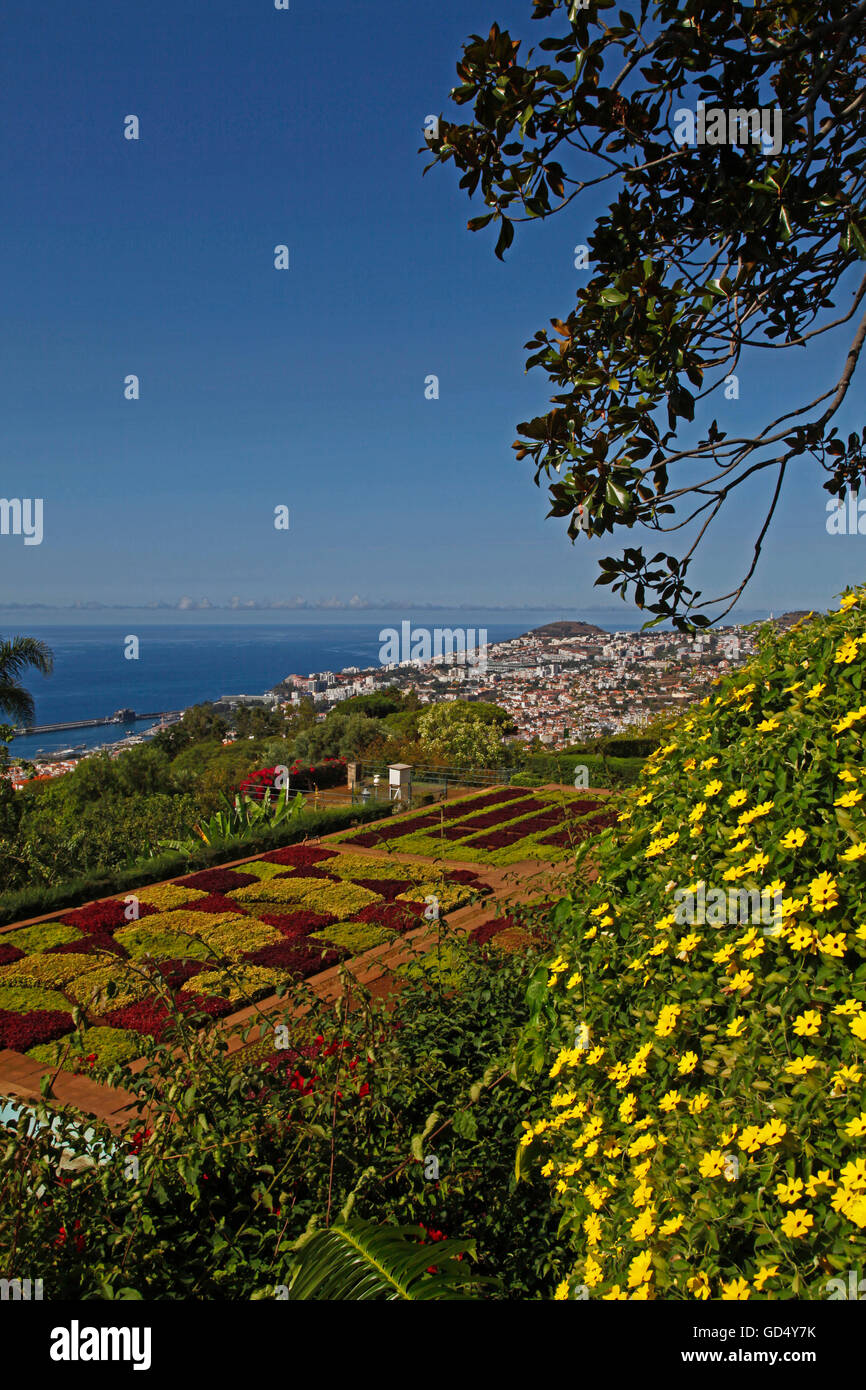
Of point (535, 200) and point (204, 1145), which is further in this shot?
point (535, 200)

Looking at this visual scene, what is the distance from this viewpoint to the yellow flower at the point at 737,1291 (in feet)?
3.75

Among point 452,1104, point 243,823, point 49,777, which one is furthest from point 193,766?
point 452,1104

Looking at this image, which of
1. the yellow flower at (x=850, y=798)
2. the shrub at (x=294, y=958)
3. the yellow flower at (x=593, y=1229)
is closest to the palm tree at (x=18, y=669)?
the shrub at (x=294, y=958)

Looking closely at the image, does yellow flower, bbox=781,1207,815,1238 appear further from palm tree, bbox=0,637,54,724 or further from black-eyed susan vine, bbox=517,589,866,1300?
palm tree, bbox=0,637,54,724

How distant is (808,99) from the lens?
234 cm

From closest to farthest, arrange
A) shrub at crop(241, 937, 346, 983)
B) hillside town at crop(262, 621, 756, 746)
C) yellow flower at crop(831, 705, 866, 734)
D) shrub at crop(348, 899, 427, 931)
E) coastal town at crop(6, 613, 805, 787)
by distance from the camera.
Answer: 1. yellow flower at crop(831, 705, 866, 734)
2. coastal town at crop(6, 613, 805, 787)
3. hillside town at crop(262, 621, 756, 746)
4. shrub at crop(241, 937, 346, 983)
5. shrub at crop(348, 899, 427, 931)

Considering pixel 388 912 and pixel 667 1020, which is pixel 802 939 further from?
pixel 388 912

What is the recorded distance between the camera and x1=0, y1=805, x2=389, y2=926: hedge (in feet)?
32.9

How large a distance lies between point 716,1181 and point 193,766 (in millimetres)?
30093

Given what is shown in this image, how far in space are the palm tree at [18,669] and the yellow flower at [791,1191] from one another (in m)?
16.9

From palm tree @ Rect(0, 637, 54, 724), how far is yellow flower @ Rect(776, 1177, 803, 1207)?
55.6 ft

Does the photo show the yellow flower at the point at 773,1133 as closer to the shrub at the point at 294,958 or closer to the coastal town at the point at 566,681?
the coastal town at the point at 566,681

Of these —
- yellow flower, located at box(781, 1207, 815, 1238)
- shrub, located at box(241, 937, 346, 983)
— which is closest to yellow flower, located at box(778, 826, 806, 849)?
yellow flower, located at box(781, 1207, 815, 1238)

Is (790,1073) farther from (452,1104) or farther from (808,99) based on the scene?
(808,99)
